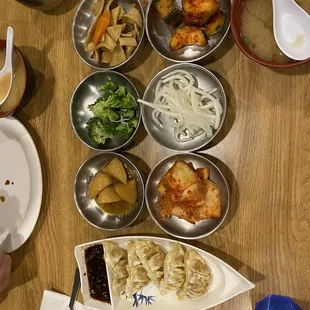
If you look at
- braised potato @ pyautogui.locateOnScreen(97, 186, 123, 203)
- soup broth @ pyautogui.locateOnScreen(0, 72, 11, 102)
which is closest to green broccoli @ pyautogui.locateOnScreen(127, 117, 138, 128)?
braised potato @ pyautogui.locateOnScreen(97, 186, 123, 203)

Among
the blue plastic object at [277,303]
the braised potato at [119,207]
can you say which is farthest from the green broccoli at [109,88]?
the blue plastic object at [277,303]

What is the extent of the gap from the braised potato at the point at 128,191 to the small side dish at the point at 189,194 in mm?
153

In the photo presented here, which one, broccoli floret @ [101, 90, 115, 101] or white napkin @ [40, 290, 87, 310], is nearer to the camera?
broccoli floret @ [101, 90, 115, 101]

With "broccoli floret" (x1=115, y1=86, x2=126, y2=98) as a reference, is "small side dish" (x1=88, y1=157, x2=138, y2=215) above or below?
below

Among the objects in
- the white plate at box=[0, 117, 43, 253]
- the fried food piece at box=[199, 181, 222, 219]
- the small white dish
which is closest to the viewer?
the small white dish

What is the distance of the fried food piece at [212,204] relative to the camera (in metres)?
2.04

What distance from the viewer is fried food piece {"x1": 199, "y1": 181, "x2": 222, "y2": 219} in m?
2.04

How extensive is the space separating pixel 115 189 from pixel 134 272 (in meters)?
0.42

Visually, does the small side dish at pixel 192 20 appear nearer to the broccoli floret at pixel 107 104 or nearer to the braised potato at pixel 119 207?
the broccoli floret at pixel 107 104

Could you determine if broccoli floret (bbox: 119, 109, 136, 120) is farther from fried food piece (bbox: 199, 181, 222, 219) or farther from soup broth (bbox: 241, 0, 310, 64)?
soup broth (bbox: 241, 0, 310, 64)

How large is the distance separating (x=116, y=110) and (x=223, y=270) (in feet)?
2.99

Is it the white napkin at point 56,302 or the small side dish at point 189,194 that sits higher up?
the small side dish at point 189,194

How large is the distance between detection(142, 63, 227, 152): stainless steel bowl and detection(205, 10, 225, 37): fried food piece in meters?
0.18

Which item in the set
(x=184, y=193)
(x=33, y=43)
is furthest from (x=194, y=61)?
(x=33, y=43)
